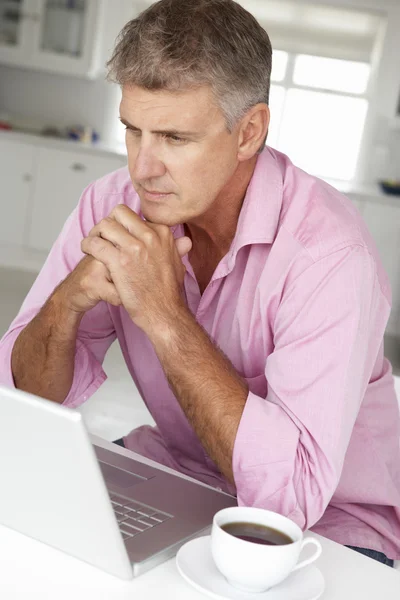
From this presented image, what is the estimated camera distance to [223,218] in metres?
1.60

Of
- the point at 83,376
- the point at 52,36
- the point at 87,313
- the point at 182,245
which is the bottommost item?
the point at 83,376

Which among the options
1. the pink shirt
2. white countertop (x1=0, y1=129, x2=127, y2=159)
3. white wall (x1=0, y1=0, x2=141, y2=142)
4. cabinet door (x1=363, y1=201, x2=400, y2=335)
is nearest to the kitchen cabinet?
white wall (x1=0, y1=0, x2=141, y2=142)

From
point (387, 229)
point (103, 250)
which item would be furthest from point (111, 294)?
point (387, 229)

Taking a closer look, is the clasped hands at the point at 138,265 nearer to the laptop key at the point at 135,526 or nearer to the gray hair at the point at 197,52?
the gray hair at the point at 197,52

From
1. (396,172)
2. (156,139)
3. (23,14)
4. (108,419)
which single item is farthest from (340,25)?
(156,139)

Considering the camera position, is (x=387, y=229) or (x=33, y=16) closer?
(x=387, y=229)

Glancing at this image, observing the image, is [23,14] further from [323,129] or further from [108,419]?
[108,419]

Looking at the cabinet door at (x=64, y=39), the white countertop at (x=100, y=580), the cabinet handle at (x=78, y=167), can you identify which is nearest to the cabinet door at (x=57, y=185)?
the cabinet handle at (x=78, y=167)

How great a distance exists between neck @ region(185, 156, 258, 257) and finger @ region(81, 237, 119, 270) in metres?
0.29

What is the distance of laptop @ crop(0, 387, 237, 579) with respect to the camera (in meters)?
0.87

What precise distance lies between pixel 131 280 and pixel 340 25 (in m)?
5.04

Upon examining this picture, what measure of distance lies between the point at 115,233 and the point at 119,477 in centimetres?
37

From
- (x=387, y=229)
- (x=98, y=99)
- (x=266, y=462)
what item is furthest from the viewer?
(x=98, y=99)

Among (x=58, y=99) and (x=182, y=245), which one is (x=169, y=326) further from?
A: (x=58, y=99)
